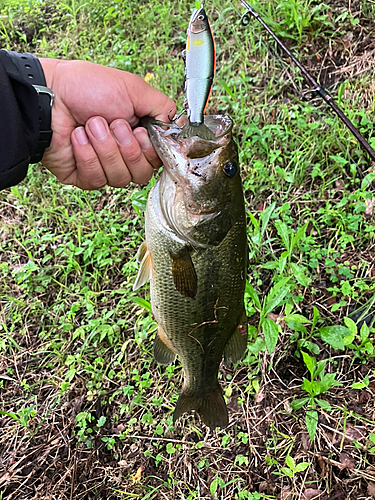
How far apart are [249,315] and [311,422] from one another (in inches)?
34.7

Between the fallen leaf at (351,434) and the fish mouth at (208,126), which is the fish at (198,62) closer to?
the fish mouth at (208,126)

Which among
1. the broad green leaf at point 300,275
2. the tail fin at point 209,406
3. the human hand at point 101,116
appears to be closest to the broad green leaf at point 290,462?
the tail fin at point 209,406

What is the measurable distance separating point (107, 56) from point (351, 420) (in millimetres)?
5094

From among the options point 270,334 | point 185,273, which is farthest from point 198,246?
point 270,334

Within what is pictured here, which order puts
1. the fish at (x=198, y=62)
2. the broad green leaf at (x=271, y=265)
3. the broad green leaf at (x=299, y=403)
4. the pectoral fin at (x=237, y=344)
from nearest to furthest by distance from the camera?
the fish at (x=198, y=62) < the pectoral fin at (x=237, y=344) < the broad green leaf at (x=299, y=403) < the broad green leaf at (x=271, y=265)

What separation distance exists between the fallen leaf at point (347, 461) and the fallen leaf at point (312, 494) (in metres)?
0.22

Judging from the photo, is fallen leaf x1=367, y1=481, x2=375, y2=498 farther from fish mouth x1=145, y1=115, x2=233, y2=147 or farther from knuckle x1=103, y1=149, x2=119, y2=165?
knuckle x1=103, y1=149, x2=119, y2=165

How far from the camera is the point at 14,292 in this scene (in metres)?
3.69

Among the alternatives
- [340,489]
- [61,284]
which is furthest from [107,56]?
[340,489]

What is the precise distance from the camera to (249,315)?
2.96 m

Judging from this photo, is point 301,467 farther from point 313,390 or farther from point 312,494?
point 313,390

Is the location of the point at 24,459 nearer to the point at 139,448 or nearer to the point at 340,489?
the point at 139,448

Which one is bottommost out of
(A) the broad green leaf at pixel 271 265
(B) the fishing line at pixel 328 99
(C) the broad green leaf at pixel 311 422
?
(C) the broad green leaf at pixel 311 422

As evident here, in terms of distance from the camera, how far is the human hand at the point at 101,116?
1918 millimetres
